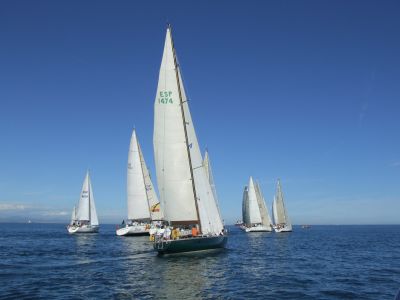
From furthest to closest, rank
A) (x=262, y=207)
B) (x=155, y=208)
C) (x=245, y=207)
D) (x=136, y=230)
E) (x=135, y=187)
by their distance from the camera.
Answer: (x=245, y=207) → (x=262, y=207) → (x=135, y=187) → (x=155, y=208) → (x=136, y=230)

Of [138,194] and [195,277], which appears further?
[138,194]

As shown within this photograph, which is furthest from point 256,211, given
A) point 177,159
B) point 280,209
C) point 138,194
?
point 177,159

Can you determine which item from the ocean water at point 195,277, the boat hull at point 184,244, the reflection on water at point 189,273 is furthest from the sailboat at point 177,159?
the ocean water at point 195,277

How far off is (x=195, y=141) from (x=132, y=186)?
1663 inches

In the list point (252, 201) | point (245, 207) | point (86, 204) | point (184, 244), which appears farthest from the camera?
point (245, 207)

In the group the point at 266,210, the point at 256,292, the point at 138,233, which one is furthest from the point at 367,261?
the point at 266,210

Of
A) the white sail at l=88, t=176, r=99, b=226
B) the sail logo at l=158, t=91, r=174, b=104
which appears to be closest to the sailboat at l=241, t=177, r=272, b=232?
the white sail at l=88, t=176, r=99, b=226

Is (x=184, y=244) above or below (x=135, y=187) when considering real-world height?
below

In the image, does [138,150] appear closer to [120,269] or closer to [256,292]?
[120,269]

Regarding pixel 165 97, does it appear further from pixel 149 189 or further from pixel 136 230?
pixel 136 230

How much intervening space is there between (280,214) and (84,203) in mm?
A: 49230

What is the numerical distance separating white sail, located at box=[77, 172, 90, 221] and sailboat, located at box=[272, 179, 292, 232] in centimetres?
4698

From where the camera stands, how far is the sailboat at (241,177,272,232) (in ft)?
341

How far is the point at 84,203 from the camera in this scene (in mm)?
101875
